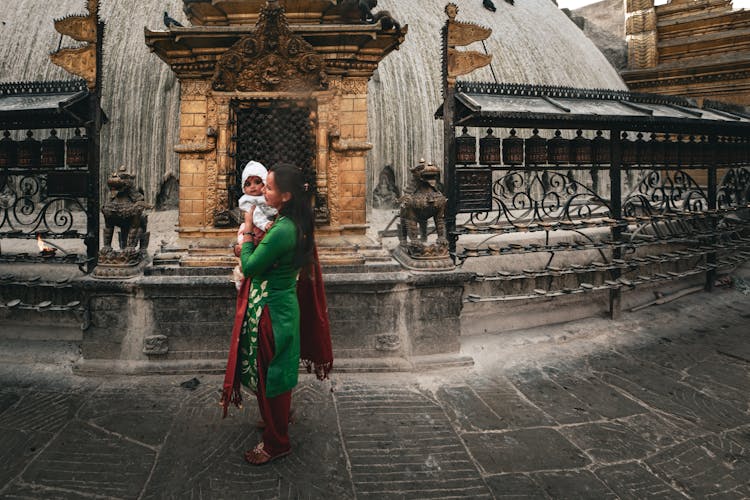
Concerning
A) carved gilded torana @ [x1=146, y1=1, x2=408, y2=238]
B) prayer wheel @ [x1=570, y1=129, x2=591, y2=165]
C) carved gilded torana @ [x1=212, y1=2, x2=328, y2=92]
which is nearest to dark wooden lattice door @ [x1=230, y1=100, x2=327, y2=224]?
carved gilded torana @ [x1=146, y1=1, x2=408, y2=238]

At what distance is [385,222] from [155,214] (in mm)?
4605

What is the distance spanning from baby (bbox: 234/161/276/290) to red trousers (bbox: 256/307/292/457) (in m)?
0.36

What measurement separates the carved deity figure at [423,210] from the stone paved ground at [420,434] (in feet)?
3.86

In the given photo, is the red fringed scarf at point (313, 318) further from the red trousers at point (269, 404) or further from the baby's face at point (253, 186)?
the baby's face at point (253, 186)

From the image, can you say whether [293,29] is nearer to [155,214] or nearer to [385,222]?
[385,222]

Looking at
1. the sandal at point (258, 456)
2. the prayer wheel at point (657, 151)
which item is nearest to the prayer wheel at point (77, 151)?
the sandal at point (258, 456)

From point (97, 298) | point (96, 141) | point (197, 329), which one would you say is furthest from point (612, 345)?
point (96, 141)

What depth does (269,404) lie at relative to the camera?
2711mm

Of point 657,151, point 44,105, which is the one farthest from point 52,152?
point 657,151

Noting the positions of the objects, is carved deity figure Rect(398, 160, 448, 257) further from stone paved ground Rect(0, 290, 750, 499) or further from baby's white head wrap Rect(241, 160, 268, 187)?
baby's white head wrap Rect(241, 160, 268, 187)

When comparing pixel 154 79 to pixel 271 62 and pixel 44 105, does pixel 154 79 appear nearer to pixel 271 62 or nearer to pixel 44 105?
pixel 44 105

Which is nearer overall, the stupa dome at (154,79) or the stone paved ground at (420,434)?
the stone paved ground at (420,434)

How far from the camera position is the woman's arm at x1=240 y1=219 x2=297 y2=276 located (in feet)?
8.31

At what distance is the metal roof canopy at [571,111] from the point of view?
481 centimetres
